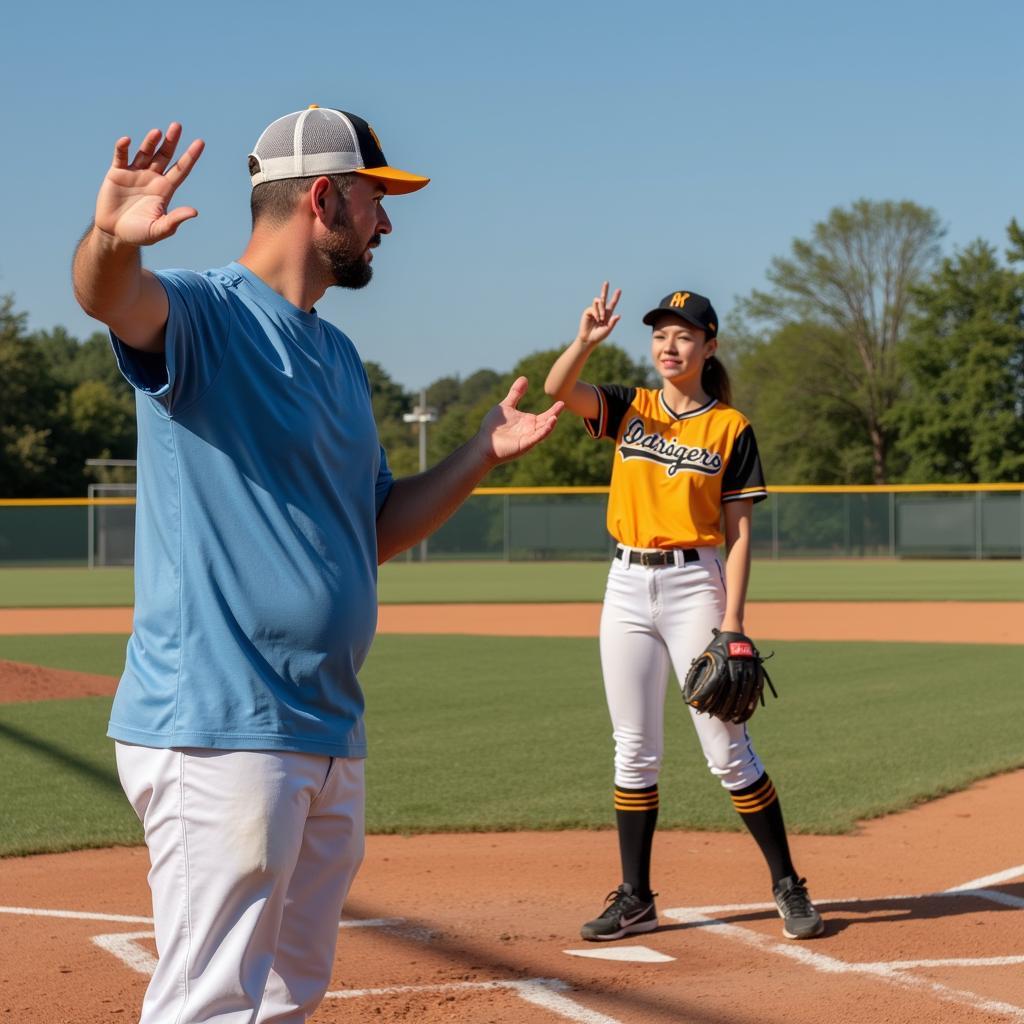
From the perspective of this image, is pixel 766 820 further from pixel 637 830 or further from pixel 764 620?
pixel 764 620

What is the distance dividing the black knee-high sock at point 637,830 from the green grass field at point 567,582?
19034mm

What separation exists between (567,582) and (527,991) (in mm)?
25584

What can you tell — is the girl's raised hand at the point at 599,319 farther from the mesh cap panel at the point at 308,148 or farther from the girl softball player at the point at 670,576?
the mesh cap panel at the point at 308,148

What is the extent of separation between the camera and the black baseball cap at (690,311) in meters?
4.84

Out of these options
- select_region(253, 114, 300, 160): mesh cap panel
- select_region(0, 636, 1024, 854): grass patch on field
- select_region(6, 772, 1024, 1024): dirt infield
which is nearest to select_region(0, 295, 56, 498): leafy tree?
select_region(0, 636, 1024, 854): grass patch on field

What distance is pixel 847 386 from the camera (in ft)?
200

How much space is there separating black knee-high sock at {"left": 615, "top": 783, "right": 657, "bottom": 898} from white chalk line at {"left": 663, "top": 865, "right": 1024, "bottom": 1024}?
10.0 inches

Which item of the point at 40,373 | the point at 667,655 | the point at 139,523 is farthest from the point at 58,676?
the point at 40,373

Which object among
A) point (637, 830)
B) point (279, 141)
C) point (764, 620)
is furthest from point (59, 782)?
point (764, 620)

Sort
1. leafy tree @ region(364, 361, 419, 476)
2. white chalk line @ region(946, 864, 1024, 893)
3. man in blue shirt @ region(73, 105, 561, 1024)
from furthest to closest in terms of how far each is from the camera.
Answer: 1. leafy tree @ region(364, 361, 419, 476)
2. white chalk line @ region(946, 864, 1024, 893)
3. man in blue shirt @ region(73, 105, 561, 1024)

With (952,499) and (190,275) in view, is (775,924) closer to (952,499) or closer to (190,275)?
(190,275)

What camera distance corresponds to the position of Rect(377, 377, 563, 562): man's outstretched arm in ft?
9.46

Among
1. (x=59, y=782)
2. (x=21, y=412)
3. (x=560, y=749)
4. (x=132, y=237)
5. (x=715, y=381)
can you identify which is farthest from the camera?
(x=21, y=412)

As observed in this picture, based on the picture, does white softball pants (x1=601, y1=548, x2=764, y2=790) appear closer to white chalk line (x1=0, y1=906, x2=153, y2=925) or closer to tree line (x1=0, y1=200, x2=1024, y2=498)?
white chalk line (x1=0, y1=906, x2=153, y2=925)
